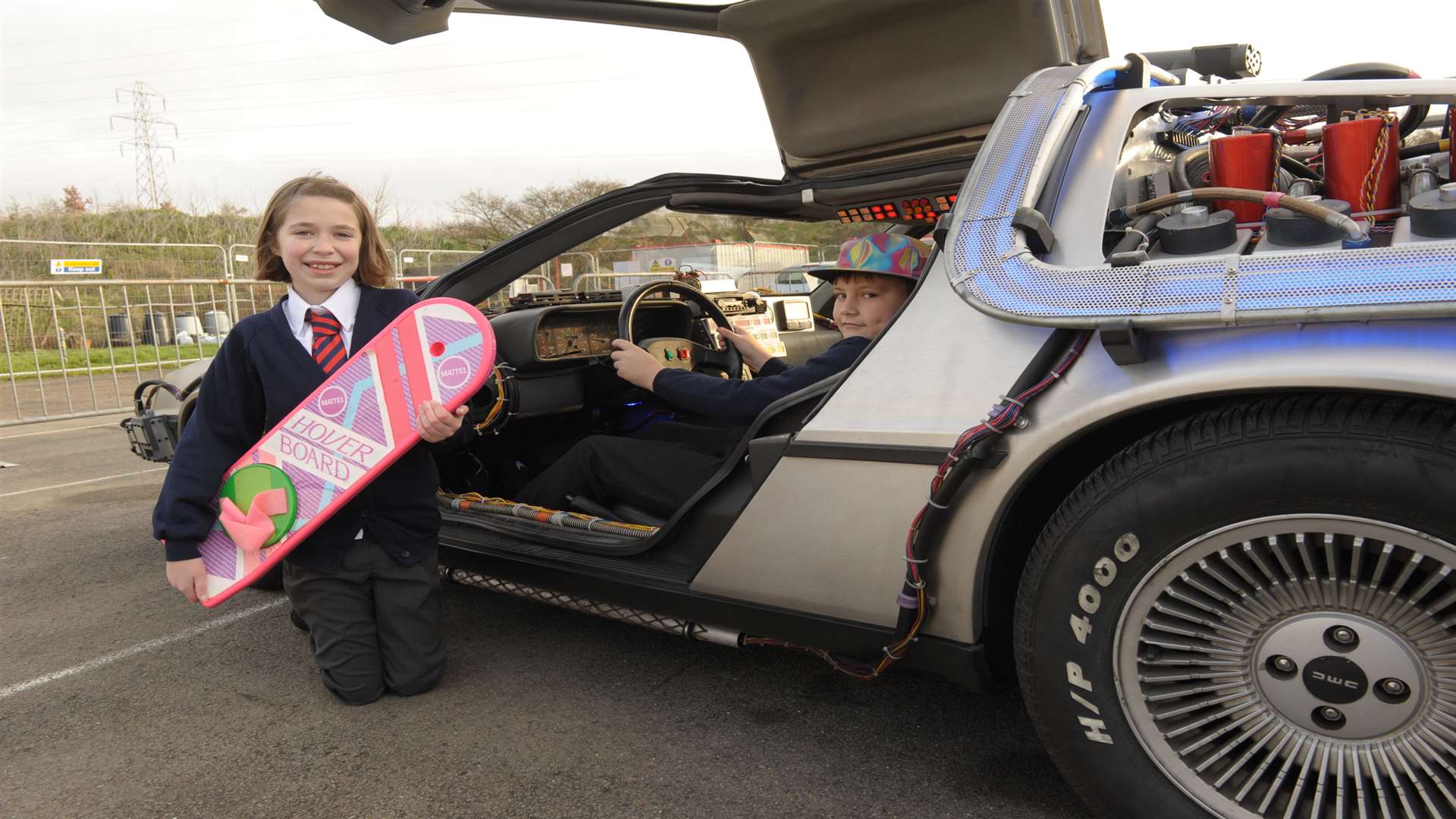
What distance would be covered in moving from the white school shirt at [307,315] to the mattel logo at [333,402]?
19 cm

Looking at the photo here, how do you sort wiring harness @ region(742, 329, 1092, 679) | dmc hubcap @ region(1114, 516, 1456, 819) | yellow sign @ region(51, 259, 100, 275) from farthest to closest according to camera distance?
yellow sign @ region(51, 259, 100, 275), wiring harness @ region(742, 329, 1092, 679), dmc hubcap @ region(1114, 516, 1456, 819)

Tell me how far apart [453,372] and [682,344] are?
1268mm

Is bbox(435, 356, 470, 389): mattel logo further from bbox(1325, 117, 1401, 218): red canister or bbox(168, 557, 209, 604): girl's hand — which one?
bbox(1325, 117, 1401, 218): red canister

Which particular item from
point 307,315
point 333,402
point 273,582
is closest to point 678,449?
point 333,402

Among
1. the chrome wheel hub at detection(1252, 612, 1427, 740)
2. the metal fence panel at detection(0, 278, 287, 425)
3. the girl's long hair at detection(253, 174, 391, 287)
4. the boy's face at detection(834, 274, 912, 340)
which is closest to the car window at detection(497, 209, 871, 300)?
the boy's face at detection(834, 274, 912, 340)

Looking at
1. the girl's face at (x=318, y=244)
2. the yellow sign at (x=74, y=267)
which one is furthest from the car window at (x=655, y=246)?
the yellow sign at (x=74, y=267)

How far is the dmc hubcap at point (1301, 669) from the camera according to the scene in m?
1.50

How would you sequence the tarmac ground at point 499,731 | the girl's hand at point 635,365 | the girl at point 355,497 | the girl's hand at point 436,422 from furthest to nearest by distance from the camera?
the girl's hand at point 635,365 → the girl at point 355,497 → the girl's hand at point 436,422 → the tarmac ground at point 499,731

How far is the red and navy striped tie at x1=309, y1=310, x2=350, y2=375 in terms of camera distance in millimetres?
2791

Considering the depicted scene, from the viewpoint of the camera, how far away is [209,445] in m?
2.72

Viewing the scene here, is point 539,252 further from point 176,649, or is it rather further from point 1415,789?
point 1415,789

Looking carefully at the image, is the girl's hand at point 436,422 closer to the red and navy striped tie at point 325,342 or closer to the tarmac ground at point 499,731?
the red and navy striped tie at point 325,342

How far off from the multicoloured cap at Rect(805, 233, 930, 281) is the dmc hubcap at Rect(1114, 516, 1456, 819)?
47.7 inches

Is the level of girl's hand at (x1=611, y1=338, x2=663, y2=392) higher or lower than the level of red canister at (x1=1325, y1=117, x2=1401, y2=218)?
lower
